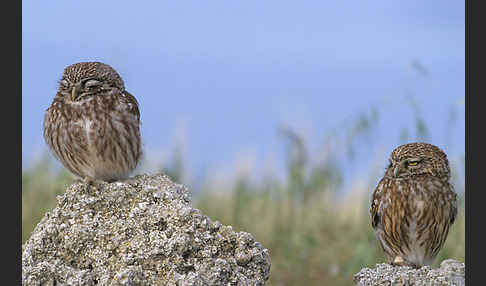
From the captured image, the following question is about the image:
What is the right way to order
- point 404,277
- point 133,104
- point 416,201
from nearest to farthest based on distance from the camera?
1. point 404,277
2. point 416,201
3. point 133,104

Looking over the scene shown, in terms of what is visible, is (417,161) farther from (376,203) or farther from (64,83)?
(64,83)

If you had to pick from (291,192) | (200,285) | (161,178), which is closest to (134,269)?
(200,285)

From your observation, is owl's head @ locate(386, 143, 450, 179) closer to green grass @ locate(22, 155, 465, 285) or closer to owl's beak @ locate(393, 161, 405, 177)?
owl's beak @ locate(393, 161, 405, 177)

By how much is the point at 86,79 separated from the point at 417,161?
262cm

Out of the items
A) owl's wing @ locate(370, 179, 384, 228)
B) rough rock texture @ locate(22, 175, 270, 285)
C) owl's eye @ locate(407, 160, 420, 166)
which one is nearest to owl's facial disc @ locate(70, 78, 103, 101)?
rough rock texture @ locate(22, 175, 270, 285)

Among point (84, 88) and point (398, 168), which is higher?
point (84, 88)

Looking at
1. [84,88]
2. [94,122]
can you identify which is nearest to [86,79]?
[84,88]

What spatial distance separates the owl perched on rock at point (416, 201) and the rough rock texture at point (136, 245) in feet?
4.55

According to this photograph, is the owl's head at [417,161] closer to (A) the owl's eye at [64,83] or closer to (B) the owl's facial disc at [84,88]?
(B) the owl's facial disc at [84,88]

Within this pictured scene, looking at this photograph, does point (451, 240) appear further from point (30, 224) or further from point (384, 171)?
point (30, 224)

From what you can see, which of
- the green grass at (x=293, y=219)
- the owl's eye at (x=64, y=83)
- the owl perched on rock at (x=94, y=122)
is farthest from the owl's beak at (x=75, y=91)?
the green grass at (x=293, y=219)

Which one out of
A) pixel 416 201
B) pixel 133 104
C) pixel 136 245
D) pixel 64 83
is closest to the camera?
pixel 136 245

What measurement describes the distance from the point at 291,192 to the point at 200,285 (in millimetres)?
5247

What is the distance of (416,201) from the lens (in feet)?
16.4
